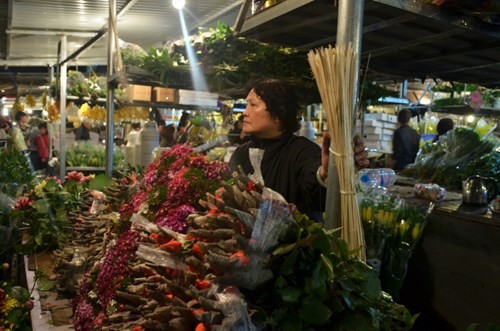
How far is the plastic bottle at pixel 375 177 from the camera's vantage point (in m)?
2.33

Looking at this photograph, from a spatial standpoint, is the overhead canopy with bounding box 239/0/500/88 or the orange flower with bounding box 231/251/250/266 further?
the overhead canopy with bounding box 239/0/500/88

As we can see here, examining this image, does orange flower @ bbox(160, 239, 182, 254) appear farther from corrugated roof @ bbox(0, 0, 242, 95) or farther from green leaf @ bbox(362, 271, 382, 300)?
corrugated roof @ bbox(0, 0, 242, 95)

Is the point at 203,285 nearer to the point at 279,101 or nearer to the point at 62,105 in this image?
the point at 279,101

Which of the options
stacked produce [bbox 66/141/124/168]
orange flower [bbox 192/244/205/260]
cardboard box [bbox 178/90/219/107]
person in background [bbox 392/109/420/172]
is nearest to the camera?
orange flower [bbox 192/244/205/260]

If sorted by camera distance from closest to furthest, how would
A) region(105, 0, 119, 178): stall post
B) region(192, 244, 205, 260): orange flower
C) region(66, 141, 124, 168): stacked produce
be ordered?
region(192, 244, 205, 260): orange flower < region(105, 0, 119, 178): stall post < region(66, 141, 124, 168): stacked produce

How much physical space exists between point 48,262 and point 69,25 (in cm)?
474

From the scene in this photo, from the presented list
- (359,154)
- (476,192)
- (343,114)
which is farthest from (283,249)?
(476,192)

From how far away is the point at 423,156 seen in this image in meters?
3.33

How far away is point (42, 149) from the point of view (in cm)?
1098

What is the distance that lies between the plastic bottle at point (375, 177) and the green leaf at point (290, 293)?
111 cm

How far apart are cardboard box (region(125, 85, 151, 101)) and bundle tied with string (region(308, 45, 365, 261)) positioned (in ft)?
12.5

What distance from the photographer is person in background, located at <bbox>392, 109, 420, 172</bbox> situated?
271 inches

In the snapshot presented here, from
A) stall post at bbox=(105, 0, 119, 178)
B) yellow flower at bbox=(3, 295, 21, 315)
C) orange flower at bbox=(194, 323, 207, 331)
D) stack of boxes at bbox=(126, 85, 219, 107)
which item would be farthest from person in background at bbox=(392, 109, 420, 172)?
orange flower at bbox=(194, 323, 207, 331)

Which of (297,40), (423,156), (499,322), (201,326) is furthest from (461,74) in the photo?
(201,326)
